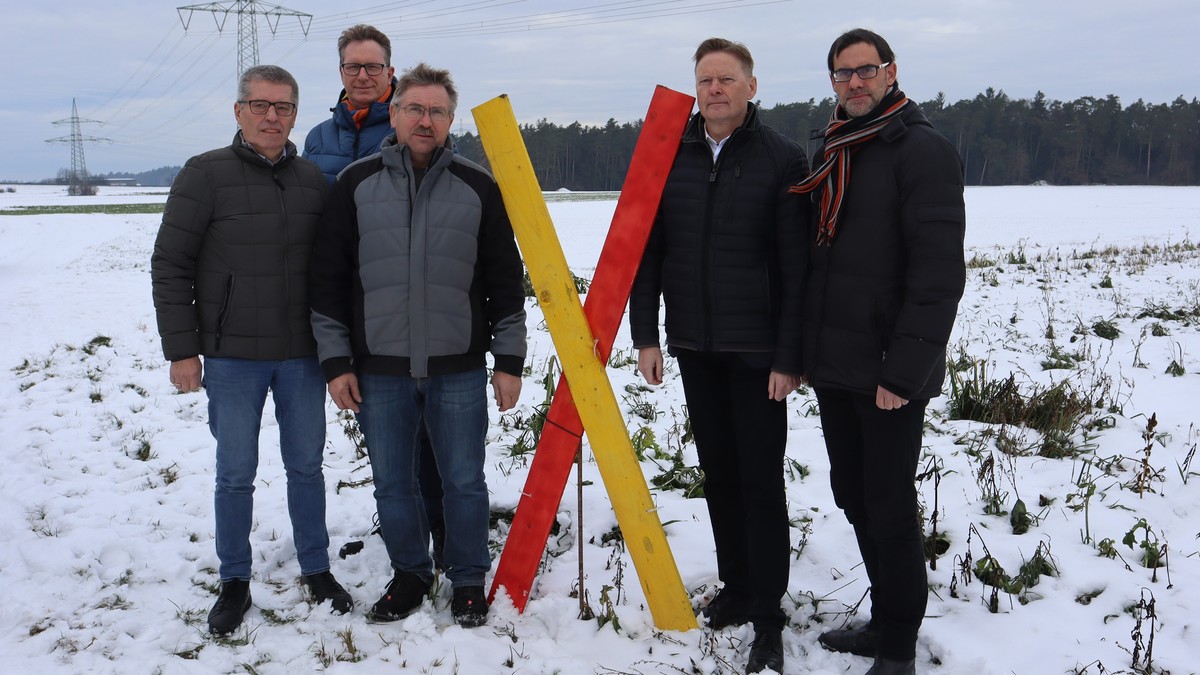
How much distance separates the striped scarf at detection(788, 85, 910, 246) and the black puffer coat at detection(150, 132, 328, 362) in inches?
83.0

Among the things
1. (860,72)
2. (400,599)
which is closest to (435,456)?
(400,599)

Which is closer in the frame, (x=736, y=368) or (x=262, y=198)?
(x=736, y=368)

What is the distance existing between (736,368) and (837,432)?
1.47ft

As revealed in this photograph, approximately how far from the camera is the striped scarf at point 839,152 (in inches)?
98.5

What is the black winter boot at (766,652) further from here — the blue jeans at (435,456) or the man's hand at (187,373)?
the man's hand at (187,373)

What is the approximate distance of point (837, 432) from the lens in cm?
282

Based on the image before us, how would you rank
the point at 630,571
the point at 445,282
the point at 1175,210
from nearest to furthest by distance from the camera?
the point at 445,282
the point at 630,571
the point at 1175,210

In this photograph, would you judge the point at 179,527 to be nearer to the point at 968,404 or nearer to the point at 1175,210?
the point at 968,404

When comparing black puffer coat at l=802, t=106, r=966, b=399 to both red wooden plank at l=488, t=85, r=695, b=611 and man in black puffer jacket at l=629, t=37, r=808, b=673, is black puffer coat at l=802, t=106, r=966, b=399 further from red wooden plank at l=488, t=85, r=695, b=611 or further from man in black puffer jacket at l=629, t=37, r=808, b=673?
red wooden plank at l=488, t=85, r=695, b=611

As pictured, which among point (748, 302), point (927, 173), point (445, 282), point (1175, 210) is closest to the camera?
point (927, 173)

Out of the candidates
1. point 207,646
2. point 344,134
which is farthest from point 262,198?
point 207,646

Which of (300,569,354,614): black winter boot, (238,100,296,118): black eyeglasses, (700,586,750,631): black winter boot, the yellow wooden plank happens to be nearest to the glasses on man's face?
the yellow wooden plank

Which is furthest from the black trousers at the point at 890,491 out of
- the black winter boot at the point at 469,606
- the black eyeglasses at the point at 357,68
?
the black eyeglasses at the point at 357,68

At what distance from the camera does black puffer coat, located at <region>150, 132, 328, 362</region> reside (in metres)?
3.01
